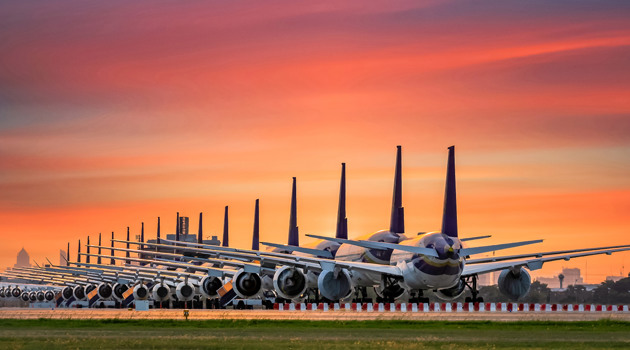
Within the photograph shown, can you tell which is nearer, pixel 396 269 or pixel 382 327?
pixel 382 327

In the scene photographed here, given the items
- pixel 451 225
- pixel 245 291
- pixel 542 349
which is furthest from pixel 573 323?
pixel 245 291

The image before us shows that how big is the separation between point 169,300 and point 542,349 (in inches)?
4160

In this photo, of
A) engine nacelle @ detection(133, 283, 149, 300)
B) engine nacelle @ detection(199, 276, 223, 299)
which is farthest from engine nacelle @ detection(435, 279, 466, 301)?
engine nacelle @ detection(133, 283, 149, 300)

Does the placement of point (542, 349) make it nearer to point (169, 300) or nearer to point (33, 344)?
point (33, 344)

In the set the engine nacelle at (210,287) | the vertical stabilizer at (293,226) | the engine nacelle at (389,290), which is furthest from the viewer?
the vertical stabilizer at (293,226)

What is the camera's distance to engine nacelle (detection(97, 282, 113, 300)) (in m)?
167

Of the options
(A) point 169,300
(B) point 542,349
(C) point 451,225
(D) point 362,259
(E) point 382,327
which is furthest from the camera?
(A) point 169,300

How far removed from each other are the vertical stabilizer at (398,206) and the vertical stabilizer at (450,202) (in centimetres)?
1594

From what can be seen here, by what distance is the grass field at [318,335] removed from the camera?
138ft

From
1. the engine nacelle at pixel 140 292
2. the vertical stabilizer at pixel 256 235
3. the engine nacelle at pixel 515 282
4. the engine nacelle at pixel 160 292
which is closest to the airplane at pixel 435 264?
the engine nacelle at pixel 515 282

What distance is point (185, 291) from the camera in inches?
5231

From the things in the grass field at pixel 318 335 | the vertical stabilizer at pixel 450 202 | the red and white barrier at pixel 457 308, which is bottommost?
the grass field at pixel 318 335

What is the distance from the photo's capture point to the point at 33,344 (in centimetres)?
4300

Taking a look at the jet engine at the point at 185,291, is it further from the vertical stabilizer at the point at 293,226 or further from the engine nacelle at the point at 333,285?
the engine nacelle at the point at 333,285
